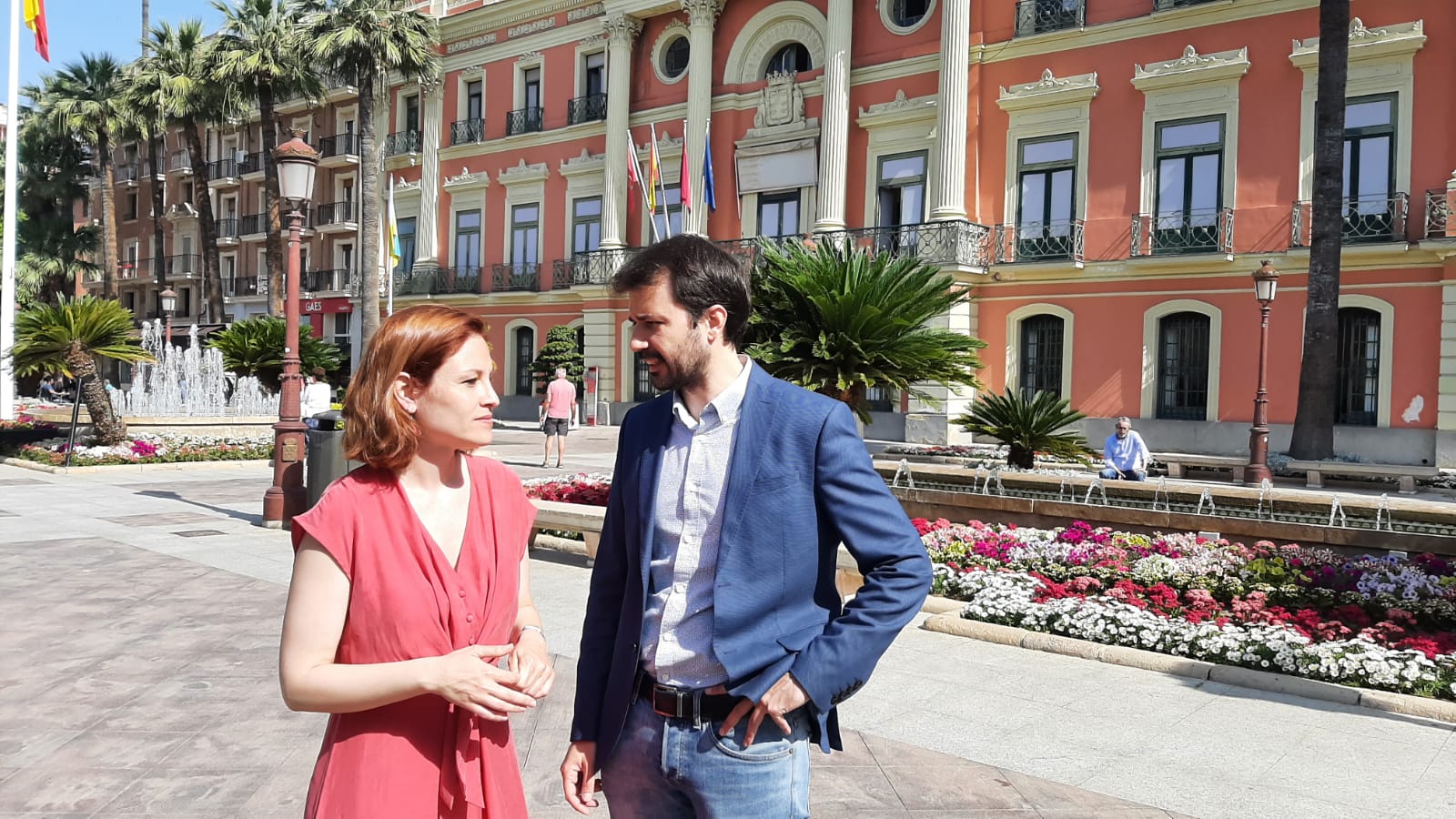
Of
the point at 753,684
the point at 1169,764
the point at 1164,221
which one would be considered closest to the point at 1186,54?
the point at 1164,221

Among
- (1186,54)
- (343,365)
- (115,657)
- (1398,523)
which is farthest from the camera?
(343,365)

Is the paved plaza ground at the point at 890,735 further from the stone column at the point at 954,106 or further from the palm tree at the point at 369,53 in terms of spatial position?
the palm tree at the point at 369,53

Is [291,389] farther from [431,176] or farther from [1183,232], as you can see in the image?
[431,176]

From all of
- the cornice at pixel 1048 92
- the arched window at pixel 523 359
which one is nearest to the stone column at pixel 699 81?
the arched window at pixel 523 359

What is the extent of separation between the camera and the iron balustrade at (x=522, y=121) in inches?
1375

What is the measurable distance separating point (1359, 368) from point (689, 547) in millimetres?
22006

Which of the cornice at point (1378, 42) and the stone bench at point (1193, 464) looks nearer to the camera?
the stone bench at point (1193, 464)

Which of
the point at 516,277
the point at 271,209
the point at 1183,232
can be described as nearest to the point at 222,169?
the point at 271,209

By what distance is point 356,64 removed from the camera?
107 ft

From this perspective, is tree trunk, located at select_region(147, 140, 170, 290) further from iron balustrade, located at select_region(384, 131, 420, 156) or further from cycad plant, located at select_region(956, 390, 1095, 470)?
cycad plant, located at select_region(956, 390, 1095, 470)

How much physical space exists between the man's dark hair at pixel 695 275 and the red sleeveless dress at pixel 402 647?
63 cm

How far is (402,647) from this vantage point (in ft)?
6.75

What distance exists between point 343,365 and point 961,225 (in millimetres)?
24848

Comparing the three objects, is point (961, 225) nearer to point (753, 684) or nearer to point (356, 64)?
point (356, 64)
